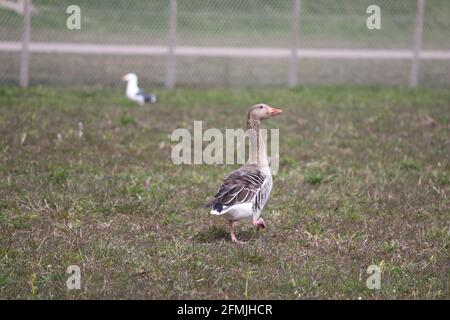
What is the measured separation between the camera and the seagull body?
7.16m

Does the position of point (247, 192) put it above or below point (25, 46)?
below

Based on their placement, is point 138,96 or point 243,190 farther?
point 138,96

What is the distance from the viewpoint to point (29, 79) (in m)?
18.1

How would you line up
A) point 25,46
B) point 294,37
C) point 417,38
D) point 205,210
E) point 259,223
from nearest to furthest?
point 259,223, point 205,210, point 25,46, point 294,37, point 417,38

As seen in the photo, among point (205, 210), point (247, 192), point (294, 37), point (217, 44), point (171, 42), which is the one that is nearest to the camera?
point (247, 192)

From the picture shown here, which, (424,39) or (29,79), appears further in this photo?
(424,39)

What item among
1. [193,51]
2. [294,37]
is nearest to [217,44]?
[193,51]

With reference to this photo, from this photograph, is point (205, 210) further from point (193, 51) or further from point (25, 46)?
point (193, 51)

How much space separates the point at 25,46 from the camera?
16859 mm

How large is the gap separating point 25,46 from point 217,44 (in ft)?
22.5
